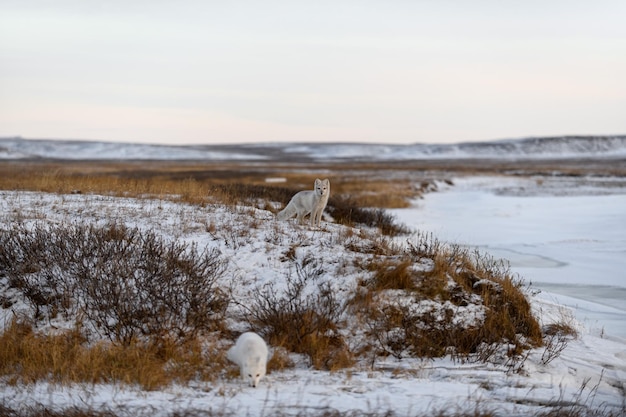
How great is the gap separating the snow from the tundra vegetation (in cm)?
20

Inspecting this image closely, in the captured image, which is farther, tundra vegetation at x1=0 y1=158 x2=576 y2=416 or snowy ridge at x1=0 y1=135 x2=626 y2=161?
snowy ridge at x1=0 y1=135 x2=626 y2=161

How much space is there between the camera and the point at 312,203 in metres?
11.7

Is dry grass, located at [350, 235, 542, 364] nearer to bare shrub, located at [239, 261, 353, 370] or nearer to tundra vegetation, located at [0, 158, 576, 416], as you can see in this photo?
tundra vegetation, located at [0, 158, 576, 416]

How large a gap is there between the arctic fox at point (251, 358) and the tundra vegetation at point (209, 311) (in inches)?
18.4

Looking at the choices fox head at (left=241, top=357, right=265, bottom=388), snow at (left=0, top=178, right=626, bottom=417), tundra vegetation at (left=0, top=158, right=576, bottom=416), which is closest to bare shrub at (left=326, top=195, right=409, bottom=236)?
snow at (left=0, top=178, right=626, bottom=417)

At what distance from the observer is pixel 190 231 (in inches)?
422

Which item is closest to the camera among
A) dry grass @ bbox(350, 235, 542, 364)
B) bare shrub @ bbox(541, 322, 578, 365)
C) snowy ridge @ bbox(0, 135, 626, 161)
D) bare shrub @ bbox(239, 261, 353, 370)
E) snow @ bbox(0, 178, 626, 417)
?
snow @ bbox(0, 178, 626, 417)

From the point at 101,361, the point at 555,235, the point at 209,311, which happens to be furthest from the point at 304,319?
the point at 555,235

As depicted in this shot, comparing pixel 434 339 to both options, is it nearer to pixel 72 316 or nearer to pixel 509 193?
pixel 72 316

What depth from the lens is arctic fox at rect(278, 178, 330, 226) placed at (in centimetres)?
1154

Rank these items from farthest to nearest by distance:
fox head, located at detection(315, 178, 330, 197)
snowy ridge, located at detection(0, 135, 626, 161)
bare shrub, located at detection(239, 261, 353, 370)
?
snowy ridge, located at detection(0, 135, 626, 161)
fox head, located at detection(315, 178, 330, 197)
bare shrub, located at detection(239, 261, 353, 370)

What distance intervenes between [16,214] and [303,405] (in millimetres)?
7362

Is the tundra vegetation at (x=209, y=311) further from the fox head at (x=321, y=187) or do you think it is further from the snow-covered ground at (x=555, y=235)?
the snow-covered ground at (x=555, y=235)

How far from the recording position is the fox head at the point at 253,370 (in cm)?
709
